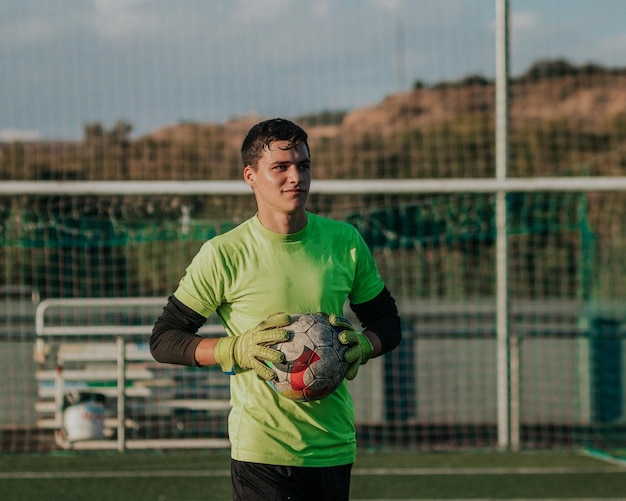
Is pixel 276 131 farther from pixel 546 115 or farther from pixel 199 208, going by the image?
pixel 546 115

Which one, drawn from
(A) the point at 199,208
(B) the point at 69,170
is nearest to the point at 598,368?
(A) the point at 199,208

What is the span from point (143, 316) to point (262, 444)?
24.1 feet

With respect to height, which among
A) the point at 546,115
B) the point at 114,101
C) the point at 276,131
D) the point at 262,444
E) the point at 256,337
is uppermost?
the point at 546,115

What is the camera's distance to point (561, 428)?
10172 millimetres

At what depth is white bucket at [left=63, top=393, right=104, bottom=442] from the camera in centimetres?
906

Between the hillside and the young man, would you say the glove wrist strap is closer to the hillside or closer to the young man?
the young man

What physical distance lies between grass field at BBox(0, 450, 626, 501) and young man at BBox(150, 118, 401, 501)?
3539mm

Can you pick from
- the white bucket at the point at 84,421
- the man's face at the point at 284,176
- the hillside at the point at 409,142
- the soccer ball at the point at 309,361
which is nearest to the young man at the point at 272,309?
the man's face at the point at 284,176

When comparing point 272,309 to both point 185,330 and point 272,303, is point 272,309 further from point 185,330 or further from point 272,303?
point 185,330

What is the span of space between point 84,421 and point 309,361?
603cm

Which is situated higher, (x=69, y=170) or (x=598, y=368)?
(x=69, y=170)

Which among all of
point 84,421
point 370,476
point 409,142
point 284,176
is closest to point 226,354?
point 284,176

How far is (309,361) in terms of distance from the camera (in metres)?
3.42

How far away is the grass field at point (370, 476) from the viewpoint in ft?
23.8
